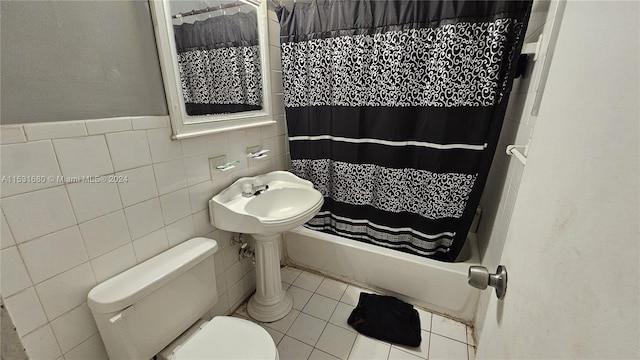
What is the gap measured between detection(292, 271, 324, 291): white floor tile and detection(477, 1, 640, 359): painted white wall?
59.4 inches

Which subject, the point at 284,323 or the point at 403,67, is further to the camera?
the point at 284,323

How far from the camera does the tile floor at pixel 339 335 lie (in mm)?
1408

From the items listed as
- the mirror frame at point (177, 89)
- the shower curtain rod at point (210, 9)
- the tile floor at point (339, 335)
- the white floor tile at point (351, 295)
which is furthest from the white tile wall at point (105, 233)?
the white floor tile at point (351, 295)

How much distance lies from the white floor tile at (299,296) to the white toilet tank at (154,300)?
2.17 ft

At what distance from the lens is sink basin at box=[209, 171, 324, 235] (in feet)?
4.09

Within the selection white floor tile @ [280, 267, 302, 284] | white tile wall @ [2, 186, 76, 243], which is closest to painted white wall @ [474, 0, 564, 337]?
white floor tile @ [280, 267, 302, 284]

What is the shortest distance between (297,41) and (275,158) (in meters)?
0.76

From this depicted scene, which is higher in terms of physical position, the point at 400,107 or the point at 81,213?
the point at 400,107

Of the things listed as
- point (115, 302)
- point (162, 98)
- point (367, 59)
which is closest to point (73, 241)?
point (115, 302)

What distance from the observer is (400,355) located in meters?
1.40

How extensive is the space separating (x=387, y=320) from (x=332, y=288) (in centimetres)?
45

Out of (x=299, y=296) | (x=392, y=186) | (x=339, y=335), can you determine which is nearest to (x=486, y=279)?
(x=392, y=186)

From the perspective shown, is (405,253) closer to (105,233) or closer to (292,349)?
(292,349)

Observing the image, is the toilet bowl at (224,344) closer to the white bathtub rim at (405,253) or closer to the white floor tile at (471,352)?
the white bathtub rim at (405,253)
